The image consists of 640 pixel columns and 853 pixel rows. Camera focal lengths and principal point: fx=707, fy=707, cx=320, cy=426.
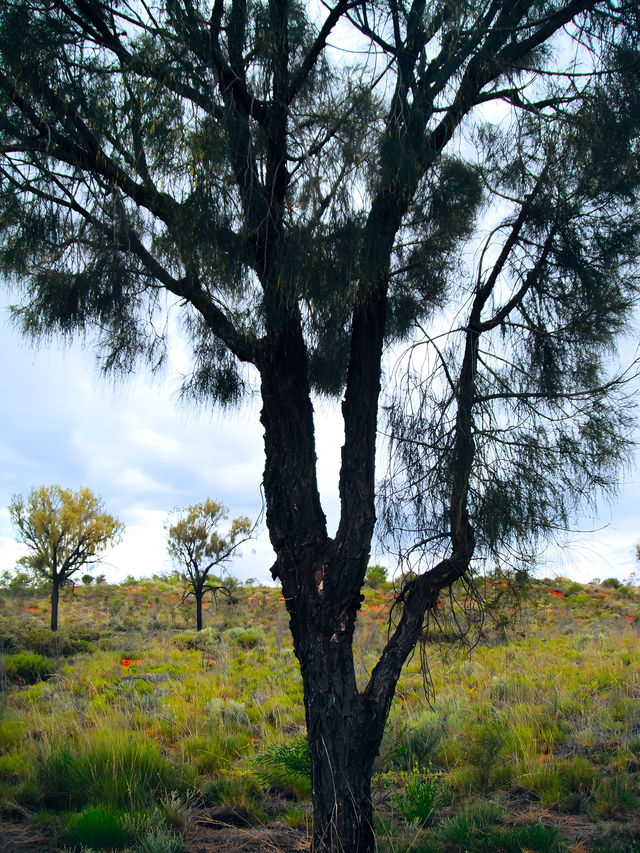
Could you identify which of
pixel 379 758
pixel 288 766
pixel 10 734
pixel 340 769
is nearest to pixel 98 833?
pixel 288 766

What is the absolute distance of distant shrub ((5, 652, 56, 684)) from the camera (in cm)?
1110

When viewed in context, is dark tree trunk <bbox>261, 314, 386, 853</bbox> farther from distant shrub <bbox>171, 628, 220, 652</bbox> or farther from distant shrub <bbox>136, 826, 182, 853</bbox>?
distant shrub <bbox>171, 628, 220, 652</bbox>

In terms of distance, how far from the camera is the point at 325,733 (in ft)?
13.2

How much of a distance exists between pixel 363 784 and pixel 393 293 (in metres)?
3.58

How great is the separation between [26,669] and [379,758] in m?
7.36

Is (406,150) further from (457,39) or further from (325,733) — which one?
(325,733)

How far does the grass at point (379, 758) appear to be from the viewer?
16.3 ft

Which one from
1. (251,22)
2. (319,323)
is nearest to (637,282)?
(319,323)

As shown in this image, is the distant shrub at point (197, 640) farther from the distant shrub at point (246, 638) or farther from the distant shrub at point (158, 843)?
the distant shrub at point (158, 843)

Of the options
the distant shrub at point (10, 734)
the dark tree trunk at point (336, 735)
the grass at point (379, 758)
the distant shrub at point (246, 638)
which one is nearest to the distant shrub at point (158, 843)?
the grass at point (379, 758)

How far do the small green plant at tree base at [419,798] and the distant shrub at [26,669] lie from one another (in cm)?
766

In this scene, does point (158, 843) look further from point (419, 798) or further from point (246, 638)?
point (246, 638)

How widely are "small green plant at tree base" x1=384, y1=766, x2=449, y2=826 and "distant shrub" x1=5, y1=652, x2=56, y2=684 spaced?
7.66 meters

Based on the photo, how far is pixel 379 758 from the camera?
20.6 ft
